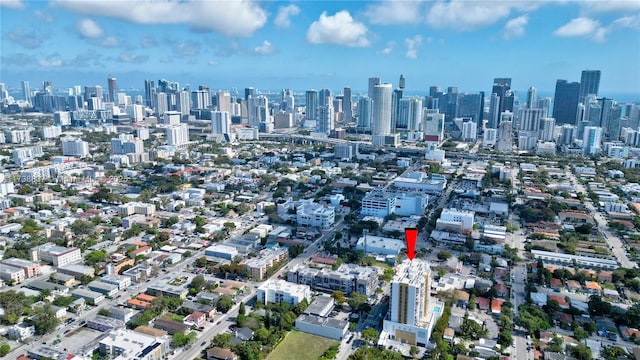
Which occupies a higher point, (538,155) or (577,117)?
(577,117)

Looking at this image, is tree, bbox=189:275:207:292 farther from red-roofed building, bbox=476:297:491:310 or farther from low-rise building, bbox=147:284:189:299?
red-roofed building, bbox=476:297:491:310

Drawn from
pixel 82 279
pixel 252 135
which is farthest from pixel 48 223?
pixel 252 135

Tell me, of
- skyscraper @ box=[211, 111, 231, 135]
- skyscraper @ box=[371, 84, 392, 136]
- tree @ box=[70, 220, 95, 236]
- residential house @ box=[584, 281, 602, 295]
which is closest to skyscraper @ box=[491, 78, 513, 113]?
skyscraper @ box=[371, 84, 392, 136]

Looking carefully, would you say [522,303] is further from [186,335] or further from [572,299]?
[186,335]

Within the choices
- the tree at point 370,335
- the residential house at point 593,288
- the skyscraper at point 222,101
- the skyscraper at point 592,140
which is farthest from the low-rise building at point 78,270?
the skyscraper at point 222,101

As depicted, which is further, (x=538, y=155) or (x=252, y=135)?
(x=252, y=135)

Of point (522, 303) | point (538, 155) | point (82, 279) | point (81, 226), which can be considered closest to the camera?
point (522, 303)
